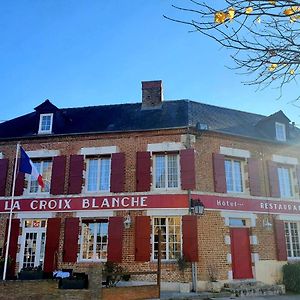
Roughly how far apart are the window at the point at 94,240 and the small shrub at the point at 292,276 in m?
6.57

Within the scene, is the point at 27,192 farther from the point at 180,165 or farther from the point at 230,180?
the point at 230,180

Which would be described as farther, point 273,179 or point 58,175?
point 273,179

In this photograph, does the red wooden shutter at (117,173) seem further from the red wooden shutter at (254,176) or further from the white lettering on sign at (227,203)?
the red wooden shutter at (254,176)

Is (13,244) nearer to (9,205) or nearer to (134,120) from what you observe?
(9,205)

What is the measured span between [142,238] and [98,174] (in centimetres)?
304

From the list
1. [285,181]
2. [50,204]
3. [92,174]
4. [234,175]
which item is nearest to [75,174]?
[92,174]

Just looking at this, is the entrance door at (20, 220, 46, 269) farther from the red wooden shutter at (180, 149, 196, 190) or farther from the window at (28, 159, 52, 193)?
the red wooden shutter at (180, 149, 196, 190)

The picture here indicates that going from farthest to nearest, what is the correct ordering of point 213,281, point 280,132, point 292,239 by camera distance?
1. point 280,132
2. point 292,239
3. point 213,281

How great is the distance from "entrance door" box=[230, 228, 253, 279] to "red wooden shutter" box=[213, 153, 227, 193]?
157 cm

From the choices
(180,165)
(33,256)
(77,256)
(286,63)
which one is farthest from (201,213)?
(286,63)

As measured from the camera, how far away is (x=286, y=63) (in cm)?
402

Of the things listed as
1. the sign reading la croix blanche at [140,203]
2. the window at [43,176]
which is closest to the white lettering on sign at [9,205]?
the sign reading la croix blanche at [140,203]

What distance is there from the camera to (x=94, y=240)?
13102mm

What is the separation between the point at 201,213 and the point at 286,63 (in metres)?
8.99
